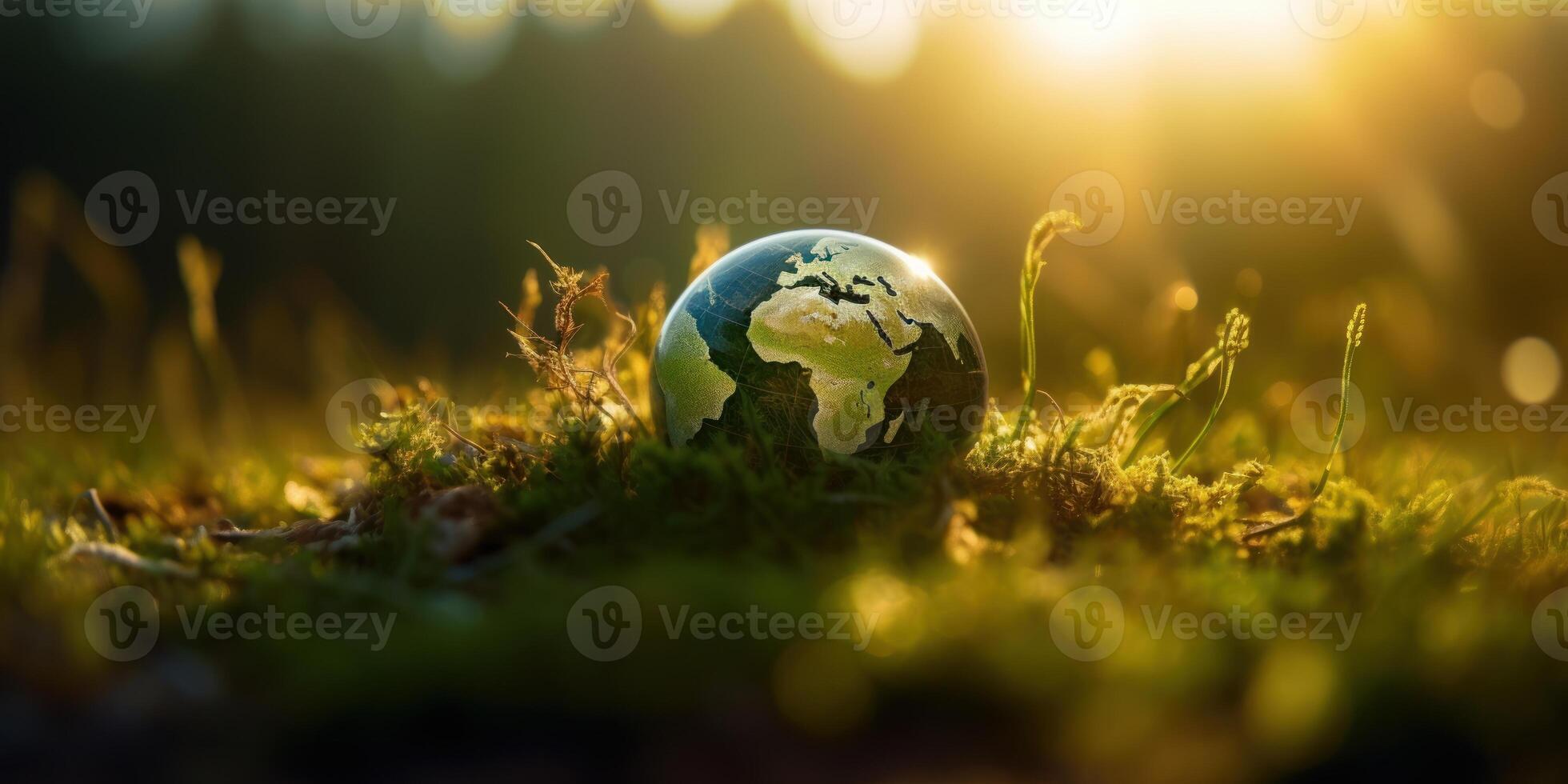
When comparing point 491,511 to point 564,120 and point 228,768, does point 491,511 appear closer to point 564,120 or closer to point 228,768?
point 228,768
